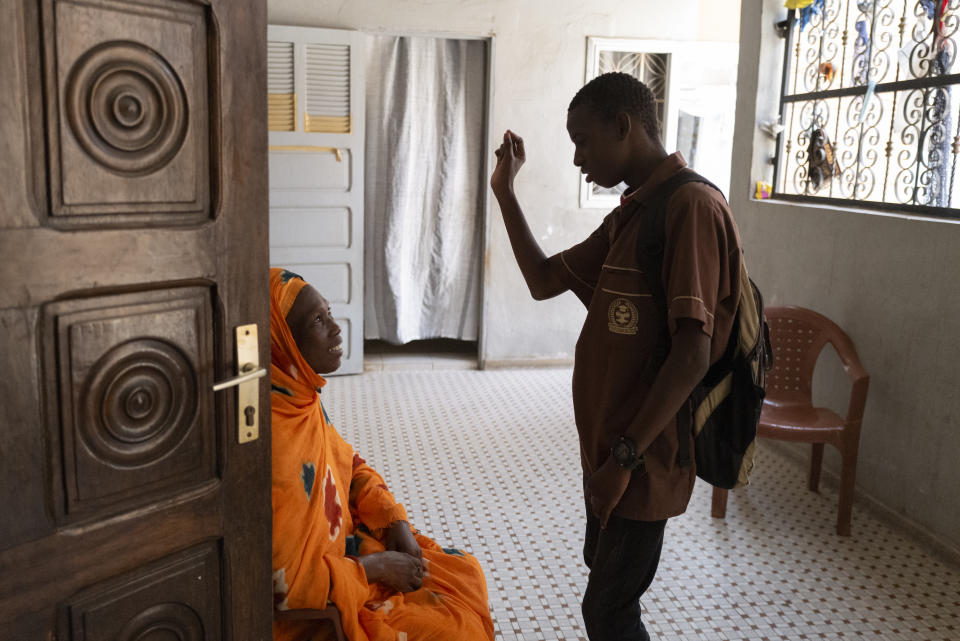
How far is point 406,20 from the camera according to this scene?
5.17 m

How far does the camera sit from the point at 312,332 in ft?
5.67

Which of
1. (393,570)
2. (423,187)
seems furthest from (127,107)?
(423,187)

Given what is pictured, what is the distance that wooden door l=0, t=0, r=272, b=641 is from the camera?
110 centimetres

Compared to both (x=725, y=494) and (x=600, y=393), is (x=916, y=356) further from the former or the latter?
(x=600, y=393)

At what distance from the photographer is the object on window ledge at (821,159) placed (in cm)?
387

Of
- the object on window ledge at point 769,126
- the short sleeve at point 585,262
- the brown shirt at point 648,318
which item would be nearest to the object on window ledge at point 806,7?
the object on window ledge at point 769,126

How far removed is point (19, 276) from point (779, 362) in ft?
10.5

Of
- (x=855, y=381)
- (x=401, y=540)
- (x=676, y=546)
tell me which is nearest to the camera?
(x=401, y=540)

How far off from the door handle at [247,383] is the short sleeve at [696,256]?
2.43ft

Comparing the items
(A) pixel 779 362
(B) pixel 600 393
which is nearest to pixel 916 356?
(A) pixel 779 362

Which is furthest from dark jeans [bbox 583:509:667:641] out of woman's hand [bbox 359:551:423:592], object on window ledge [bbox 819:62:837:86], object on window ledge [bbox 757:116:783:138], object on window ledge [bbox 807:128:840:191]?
object on window ledge [bbox 757:116:783:138]

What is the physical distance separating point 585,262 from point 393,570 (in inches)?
32.7

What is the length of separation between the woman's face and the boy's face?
24.8 inches

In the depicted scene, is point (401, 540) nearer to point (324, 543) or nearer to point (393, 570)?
point (393, 570)
